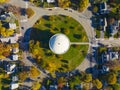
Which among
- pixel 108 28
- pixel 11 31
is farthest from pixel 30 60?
pixel 108 28

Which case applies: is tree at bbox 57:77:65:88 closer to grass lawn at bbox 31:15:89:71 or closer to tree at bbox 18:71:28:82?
grass lawn at bbox 31:15:89:71

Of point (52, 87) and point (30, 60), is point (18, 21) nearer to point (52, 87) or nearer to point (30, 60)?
point (30, 60)

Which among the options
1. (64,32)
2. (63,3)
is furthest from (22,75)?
(63,3)

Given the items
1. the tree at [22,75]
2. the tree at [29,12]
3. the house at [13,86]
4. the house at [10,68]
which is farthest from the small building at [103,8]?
the house at [13,86]

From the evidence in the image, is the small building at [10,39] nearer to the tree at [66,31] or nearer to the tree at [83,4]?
the tree at [66,31]

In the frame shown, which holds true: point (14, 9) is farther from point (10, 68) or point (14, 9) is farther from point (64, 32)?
point (10, 68)
